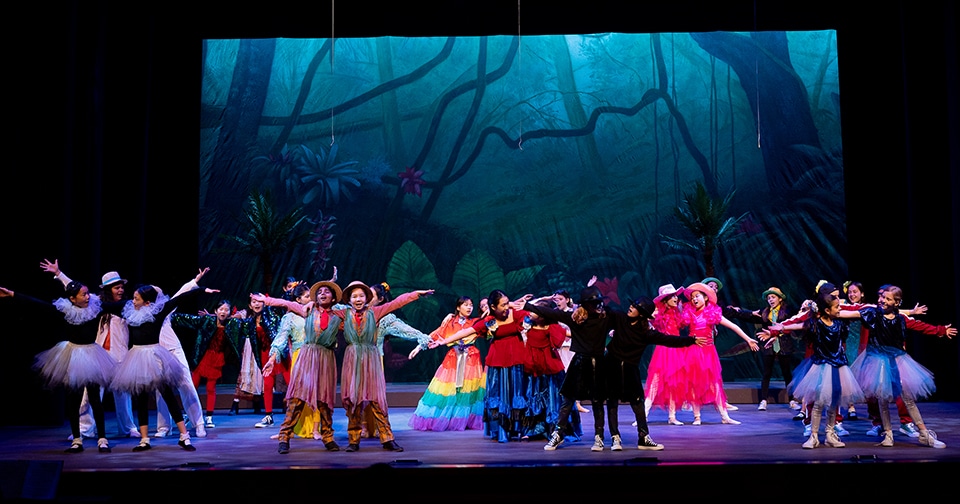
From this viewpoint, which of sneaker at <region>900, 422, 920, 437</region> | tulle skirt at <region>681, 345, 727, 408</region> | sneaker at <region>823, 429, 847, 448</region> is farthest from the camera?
tulle skirt at <region>681, 345, 727, 408</region>

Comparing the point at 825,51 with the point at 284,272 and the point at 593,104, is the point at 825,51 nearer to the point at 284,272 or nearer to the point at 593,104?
the point at 593,104

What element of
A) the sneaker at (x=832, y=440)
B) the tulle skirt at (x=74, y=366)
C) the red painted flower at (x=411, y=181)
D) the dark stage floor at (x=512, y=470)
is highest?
the red painted flower at (x=411, y=181)

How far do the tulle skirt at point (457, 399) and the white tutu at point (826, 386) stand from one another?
287 cm

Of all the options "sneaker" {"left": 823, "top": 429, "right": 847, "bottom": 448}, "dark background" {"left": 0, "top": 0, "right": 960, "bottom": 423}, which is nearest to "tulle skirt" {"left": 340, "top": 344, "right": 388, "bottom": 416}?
"sneaker" {"left": 823, "top": 429, "right": 847, "bottom": 448}

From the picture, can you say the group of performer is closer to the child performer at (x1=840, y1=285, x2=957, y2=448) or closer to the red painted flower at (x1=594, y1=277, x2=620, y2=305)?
the child performer at (x1=840, y1=285, x2=957, y2=448)

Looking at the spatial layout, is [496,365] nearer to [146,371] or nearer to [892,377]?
[146,371]

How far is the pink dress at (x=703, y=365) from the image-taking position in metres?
8.29

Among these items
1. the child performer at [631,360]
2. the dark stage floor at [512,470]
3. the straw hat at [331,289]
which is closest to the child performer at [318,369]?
the straw hat at [331,289]

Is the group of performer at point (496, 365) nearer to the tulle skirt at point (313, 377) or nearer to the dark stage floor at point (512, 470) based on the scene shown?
the tulle skirt at point (313, 377)

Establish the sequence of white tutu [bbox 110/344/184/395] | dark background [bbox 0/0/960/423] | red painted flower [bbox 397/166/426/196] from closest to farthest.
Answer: white tutu [bbox 110/344/184/395] → dark background [bbox 0/0/960/423] → red painted flower [bbox 397/166/426/196]

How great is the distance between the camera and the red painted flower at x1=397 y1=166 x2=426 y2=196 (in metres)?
12.9

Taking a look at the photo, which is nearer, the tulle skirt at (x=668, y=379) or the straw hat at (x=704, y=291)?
the tulle skirt at (x=668, y=379)

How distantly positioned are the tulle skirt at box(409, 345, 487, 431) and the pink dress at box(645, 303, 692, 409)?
161cm

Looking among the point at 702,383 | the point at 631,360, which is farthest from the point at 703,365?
the point at 631,360
